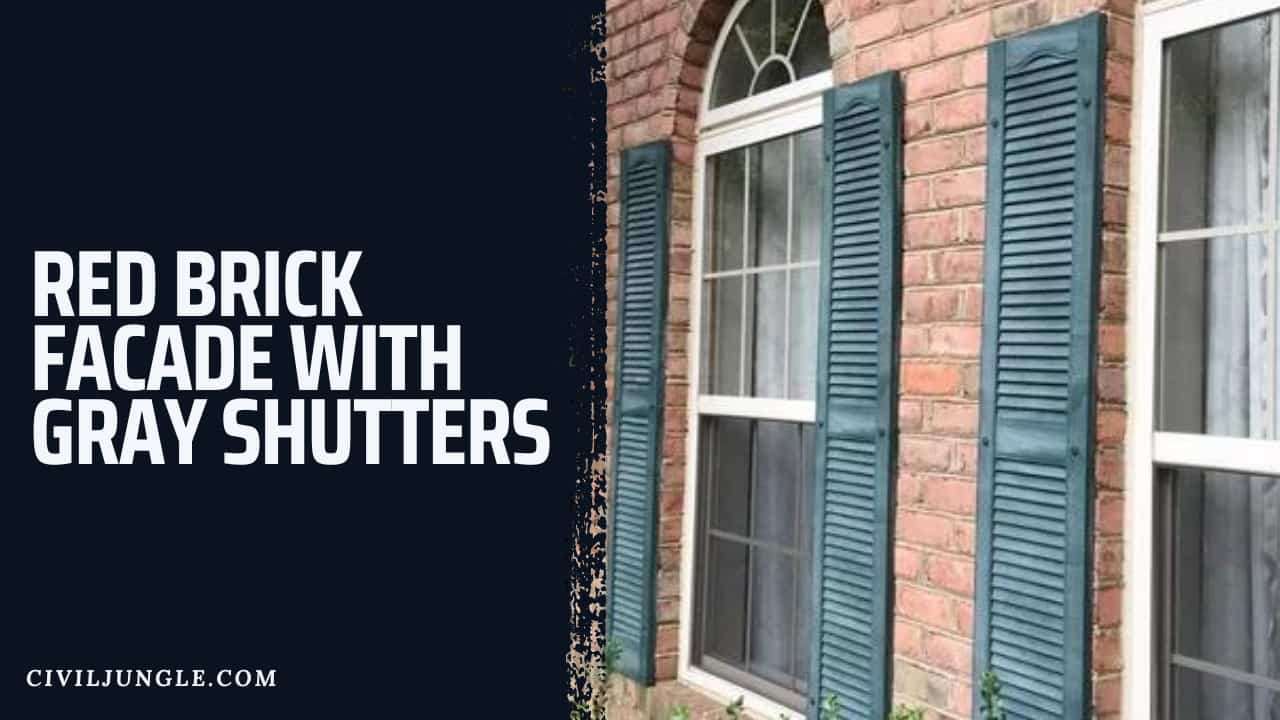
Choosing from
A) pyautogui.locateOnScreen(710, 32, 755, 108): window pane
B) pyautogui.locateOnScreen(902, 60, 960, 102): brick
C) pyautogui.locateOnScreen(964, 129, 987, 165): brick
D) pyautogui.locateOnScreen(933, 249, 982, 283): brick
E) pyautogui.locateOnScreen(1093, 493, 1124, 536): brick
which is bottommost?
pyautogui.locateOnScreen(1093, 493, 1124, 536): brick

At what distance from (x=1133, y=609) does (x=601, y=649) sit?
201 centimetres

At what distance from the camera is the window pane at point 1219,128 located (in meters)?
2.20

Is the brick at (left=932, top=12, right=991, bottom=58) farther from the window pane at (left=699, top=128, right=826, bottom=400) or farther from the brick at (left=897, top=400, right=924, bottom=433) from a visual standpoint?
the brick at (left=897, top=400, right=924, bottom=433)

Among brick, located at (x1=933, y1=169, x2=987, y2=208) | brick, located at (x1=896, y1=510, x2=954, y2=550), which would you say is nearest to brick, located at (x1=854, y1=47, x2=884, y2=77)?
brick, located at (x1=933, y1=169, x2=987, y2=208)

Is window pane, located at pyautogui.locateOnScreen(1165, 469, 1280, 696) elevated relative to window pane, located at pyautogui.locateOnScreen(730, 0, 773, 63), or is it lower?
lower

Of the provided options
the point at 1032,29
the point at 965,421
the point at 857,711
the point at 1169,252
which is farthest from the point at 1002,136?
the point at 857,711

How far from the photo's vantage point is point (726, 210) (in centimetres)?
372

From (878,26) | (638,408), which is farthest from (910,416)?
(638,408)

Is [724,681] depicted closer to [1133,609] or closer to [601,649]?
[601,649]

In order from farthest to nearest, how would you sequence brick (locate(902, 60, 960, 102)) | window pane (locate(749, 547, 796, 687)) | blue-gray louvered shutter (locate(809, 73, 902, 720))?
1. window pane (locate(749, 547, 796, 687))
2. blue-gray louvered shutter (locate(809, 73, 902, 720))
3. brick (locate(902, 60, 960, 102))

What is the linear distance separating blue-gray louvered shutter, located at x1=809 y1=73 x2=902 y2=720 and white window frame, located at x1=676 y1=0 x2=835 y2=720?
29 cm

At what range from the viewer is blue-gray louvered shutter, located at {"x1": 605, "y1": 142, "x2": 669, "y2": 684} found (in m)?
3.76

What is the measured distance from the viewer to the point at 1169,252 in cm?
234

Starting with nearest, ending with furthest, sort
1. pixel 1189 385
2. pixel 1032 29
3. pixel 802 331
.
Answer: pixel 1189 385 < pixel 1032 29 < pixel 802 331
